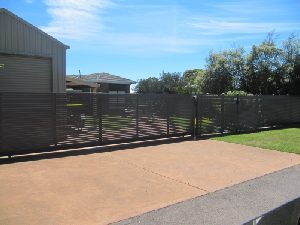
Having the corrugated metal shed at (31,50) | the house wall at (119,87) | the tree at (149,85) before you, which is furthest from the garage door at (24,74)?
the tree at (149,85)

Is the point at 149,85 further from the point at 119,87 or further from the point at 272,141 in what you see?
the point at 272,141

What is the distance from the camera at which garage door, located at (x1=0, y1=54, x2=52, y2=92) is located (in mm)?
11883

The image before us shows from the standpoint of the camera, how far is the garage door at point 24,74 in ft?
39.0

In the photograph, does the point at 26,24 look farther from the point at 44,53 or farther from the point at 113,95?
the point at 113,95

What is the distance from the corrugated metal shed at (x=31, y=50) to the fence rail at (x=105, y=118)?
3.00 metres

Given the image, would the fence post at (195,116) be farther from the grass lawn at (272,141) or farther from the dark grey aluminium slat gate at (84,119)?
the grass lawn at (272,141)

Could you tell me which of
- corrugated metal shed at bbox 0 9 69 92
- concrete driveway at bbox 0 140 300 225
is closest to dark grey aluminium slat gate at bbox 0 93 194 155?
concrete driveway at bbox 0 140 300 225

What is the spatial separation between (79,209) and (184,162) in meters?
4.17

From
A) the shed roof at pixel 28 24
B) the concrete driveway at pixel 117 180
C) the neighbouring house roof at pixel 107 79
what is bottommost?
the concrete driveway at pixel 117 180

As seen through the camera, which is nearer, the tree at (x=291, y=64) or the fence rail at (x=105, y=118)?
the fence rail at (x=105, y=118)

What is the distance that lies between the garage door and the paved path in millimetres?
8252

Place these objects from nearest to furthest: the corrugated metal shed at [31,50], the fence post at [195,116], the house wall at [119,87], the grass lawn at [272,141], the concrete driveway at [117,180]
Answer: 1. the concrete driveway at [117,180]
2. the grass lawn at [272,141]
3. the corrugated metal shed at [31,50]
4. the fence post at [195,116]
5. the house wall at [119,87]

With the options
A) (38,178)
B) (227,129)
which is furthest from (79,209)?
(227,129)

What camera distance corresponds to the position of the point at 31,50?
40.3 ft
